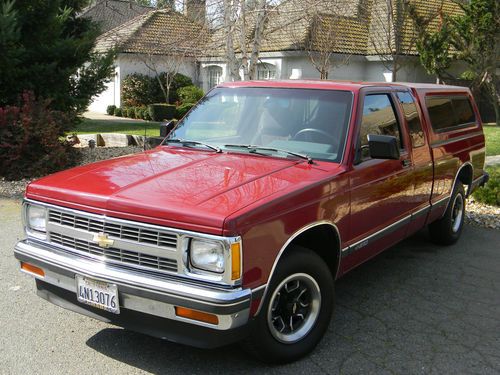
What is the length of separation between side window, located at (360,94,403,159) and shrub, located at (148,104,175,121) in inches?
801

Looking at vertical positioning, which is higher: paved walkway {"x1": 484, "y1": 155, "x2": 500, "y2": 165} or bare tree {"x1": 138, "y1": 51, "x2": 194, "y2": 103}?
bare tree {"x1": 138, "y1": 51, "x2": 194, "y2": 103}

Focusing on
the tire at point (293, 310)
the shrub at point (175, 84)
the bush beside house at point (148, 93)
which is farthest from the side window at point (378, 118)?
the shrub at point (175, 84)

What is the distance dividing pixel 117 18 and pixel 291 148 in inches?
1451

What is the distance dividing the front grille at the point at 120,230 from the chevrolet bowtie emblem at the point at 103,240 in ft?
0.08

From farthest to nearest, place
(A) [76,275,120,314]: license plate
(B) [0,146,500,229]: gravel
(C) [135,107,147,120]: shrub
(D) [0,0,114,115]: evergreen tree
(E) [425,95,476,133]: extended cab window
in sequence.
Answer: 1. (C) [135,107,147,120]: shrub
2. (D) [0,0,114,115]: evergreen tree
3. (B) [0,146,500,229]: gravel
4. (E) [425,95,476,133]: extended cab window
5. (A) [76,275,120,314]: license plate

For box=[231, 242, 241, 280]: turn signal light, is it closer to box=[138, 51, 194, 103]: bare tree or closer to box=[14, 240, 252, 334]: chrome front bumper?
box=[14, 240, 252, 334]: chrome front bumper

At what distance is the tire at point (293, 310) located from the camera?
3379 millimetres

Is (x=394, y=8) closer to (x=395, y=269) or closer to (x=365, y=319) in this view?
(x=395, y=269)

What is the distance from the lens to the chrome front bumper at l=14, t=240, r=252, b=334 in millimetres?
3025

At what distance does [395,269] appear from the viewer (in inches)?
223

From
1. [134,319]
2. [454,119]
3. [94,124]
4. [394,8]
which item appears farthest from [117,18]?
[134,319]

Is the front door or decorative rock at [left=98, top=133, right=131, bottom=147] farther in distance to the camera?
decorative rock at [left=98, top=133, right=131, bottom=147]

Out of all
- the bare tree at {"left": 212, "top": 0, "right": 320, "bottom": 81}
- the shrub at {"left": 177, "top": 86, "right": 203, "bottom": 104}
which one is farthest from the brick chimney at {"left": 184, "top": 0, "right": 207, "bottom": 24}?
the shrub at {"left": 177, "top": 86, "right": 203, "bottom": 104}

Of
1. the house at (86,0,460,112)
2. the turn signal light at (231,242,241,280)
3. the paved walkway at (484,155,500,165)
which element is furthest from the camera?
the house at (86,0,460,112)
